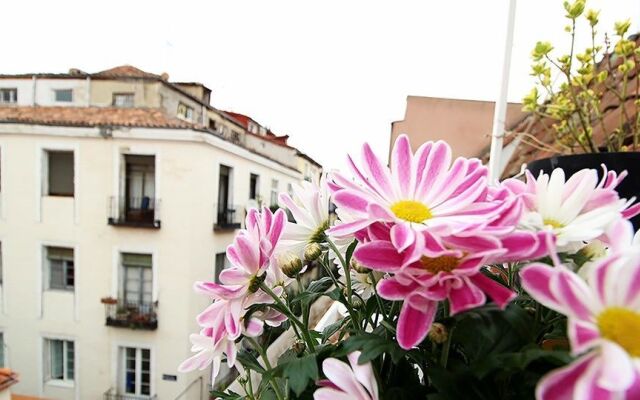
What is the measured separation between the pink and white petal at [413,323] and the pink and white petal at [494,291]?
2cm

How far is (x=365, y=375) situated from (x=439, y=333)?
4 cm

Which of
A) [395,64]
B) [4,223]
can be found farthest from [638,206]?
[4,223]

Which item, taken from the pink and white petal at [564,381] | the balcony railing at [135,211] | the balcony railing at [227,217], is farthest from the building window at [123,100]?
the pink and white petal at [564,381]

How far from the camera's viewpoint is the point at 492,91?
1088mm

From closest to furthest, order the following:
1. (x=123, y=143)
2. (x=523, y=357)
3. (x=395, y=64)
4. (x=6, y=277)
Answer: (x=523, y=357) → (x=395, y=64) → (x=123, y=143) → (x=6, y=277)

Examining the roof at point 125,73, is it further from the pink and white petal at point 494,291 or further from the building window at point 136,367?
the pink and white petal at point 494,291

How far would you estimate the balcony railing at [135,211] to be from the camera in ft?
17.8

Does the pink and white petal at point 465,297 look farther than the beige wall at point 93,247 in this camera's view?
No

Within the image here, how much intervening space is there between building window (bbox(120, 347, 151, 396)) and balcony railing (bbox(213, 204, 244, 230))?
2.14 meters

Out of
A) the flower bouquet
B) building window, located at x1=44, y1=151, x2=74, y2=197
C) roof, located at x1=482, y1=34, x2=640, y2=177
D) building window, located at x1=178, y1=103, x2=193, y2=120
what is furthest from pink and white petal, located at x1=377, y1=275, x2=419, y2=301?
building window, located at x1=44, y1=151, x2=74, y2=197

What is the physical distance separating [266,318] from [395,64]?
0.99 m

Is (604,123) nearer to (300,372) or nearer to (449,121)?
(300,372)

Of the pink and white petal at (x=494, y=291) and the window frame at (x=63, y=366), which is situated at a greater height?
the pink and white petal at (x=494, y=291)

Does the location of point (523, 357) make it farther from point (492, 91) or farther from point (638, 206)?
point (492, 91)
